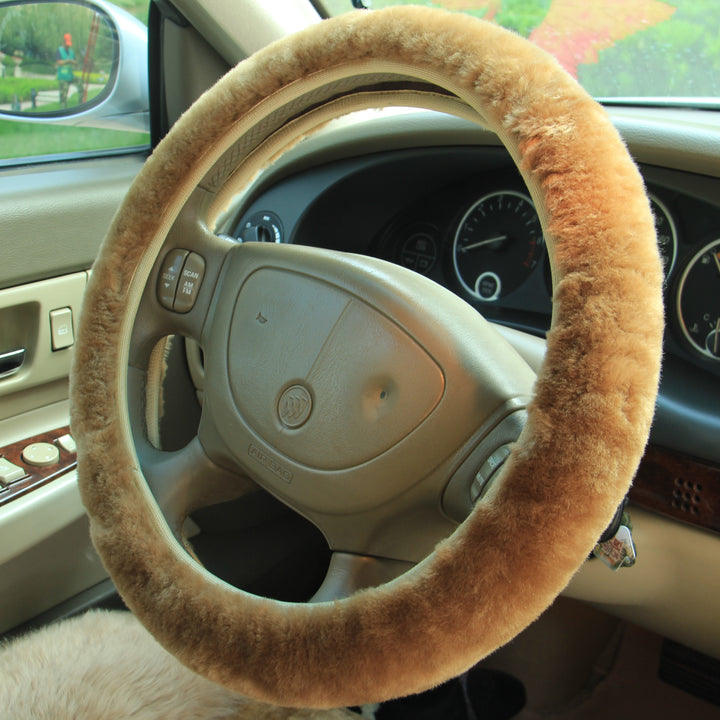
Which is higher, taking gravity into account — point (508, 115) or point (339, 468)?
point (508, 115)

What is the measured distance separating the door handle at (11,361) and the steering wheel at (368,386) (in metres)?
0.52

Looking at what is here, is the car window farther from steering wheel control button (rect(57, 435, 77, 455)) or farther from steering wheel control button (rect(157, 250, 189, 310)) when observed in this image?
steering wheel control button (rect(157, 250, 189, 310))

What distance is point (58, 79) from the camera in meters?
1.46

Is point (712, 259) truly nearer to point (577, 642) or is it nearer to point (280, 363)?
point (280, 363)

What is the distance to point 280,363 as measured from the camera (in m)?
0.70

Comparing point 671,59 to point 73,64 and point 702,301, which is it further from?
point 73,64

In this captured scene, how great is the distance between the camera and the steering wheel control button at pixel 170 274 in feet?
2.61

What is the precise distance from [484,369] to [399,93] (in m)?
0.28

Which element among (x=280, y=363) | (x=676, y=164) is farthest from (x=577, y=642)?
(x=280, y=363)

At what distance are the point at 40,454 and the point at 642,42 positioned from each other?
1203 mm

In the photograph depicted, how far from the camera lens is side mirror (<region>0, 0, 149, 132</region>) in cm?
139

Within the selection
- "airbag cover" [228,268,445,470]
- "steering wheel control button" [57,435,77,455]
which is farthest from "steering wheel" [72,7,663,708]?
"steering wheel control button" [57,435,77,455]

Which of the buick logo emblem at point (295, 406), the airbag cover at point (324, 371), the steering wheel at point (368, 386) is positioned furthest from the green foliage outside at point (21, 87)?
the buick logo emblem at point (295, 406)

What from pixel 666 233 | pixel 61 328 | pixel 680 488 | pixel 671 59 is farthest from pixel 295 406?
pixel 671 59
